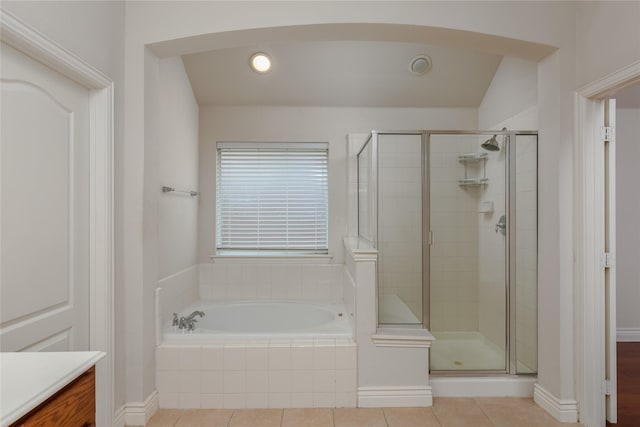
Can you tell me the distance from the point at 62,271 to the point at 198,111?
2271 mm

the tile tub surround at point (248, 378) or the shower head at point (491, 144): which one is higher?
the shower head at point (491, 144)

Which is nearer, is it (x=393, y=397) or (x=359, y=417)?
(x=359, y=417)

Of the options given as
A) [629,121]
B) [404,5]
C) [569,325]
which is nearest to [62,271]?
[404,5]

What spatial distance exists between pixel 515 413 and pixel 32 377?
2460 millimetres

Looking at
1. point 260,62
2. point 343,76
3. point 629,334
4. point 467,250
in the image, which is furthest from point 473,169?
point 629,334

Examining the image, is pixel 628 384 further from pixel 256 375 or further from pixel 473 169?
pixel 256 375

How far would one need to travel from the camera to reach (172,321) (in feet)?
9.41

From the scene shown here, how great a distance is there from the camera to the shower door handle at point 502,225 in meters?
2.73

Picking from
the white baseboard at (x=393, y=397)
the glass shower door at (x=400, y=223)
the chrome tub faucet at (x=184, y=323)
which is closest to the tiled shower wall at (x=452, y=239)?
the glass shower door at (x=400, y=223)

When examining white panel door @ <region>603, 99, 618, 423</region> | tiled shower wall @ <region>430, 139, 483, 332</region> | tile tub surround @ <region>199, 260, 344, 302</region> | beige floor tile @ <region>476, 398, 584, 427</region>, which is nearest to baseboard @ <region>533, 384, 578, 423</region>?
beige floor tile @ <region>476, 398, 584, 427</region>

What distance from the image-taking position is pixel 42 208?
1.62 m

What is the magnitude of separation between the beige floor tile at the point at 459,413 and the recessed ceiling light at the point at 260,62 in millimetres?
2872

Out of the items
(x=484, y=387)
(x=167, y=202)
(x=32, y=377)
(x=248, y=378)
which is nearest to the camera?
(x=32, y=377)

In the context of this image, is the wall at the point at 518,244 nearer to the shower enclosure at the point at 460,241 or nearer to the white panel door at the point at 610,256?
the shower enclosure at the point at 460,241
